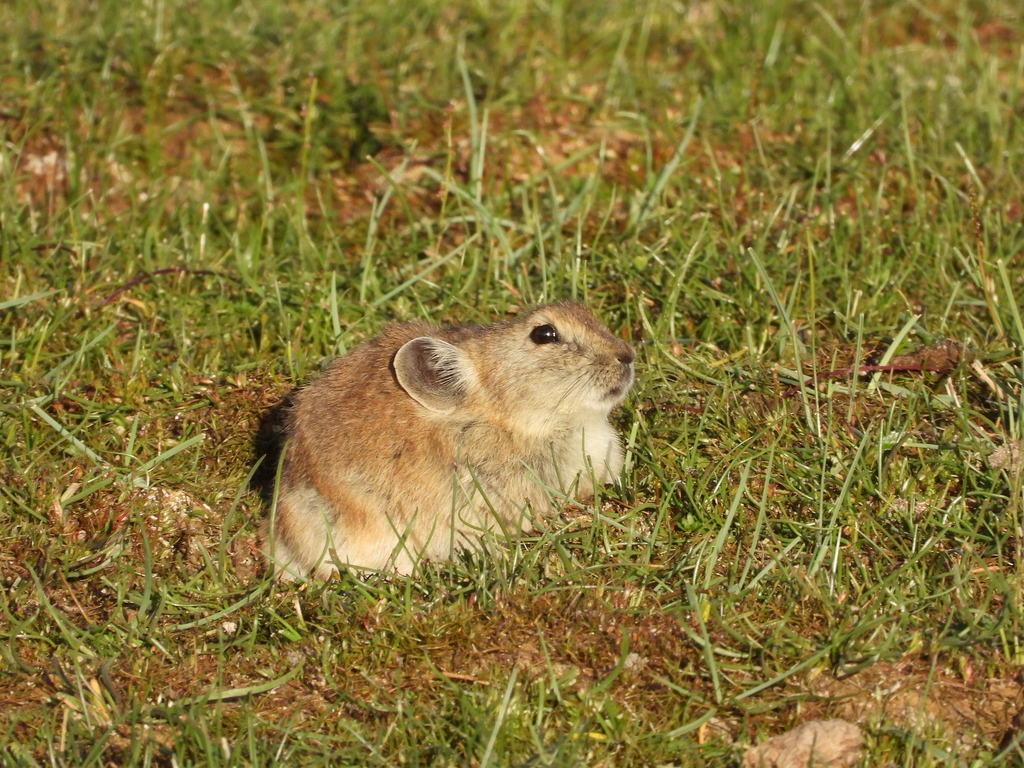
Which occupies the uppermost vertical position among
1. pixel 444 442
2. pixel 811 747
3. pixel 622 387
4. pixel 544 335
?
pixel 544 335

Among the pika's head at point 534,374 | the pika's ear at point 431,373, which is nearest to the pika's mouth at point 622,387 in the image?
the pika's head at point 534,374

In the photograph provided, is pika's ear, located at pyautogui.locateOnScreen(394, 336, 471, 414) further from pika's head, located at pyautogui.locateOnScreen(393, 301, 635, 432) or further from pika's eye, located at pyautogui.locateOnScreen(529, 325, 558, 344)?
pika's eye, located at pyautogui.locateOnScreen(529, 325, 558, 344)

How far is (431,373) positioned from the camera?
5125 mm

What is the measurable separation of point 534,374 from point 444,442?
50 cm

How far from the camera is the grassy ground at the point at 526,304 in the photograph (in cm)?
423

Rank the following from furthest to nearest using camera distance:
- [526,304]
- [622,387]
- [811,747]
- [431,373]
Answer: [526,304], [622,387], [431,373], [811,747]

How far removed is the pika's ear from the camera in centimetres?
508

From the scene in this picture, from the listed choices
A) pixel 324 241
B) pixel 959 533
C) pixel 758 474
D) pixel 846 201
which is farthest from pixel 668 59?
pixel 959 533

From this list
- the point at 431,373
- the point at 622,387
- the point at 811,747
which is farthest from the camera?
the point at 622,387

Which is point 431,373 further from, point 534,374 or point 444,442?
point 534,374

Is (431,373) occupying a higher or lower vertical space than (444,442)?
higher

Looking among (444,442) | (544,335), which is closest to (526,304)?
(544,335)

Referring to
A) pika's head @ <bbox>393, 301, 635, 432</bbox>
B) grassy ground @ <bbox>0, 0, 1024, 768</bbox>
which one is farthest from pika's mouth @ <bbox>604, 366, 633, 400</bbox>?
grassy ground @ <bbox>0, 0, 1024, 768</bbox>

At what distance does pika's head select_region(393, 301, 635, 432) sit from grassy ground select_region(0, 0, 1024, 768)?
1.29 ft
